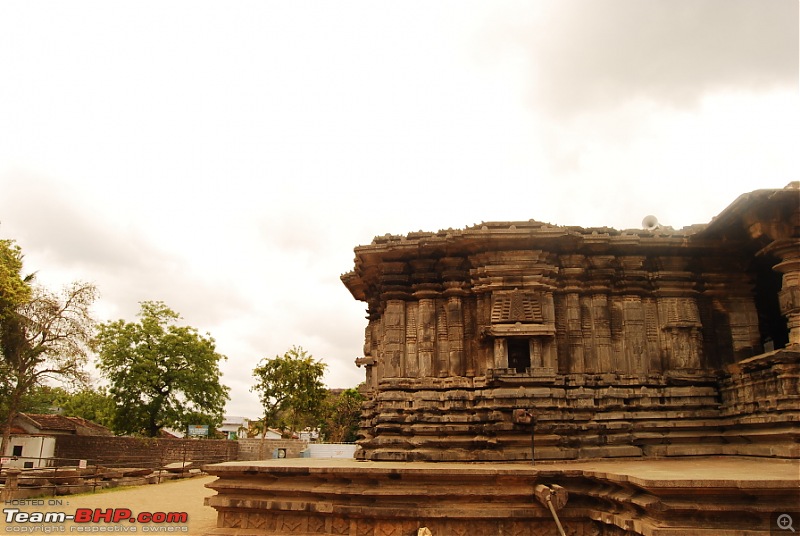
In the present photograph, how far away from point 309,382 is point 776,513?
33.0 m

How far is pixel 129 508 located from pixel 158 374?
21.7 metres

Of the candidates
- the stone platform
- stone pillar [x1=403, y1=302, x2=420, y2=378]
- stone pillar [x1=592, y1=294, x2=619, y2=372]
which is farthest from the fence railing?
stone pillar [x1=592, y1=294, x2=619, y2=372]

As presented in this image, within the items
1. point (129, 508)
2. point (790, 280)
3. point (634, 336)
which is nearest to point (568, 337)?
point (634, 336)

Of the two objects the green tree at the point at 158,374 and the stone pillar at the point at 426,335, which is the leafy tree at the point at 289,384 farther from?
the stone pillar at the point at 426,335

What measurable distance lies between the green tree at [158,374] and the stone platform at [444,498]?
2725 cm

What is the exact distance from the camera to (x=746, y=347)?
38.5 feet

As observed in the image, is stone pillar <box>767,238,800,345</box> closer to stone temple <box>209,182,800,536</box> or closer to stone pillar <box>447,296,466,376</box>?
stone temple <box>209,182,800,536</box>

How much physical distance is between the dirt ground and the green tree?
10.6 metres

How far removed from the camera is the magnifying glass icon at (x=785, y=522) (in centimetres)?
607

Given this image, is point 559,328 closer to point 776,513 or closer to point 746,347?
point 746,347

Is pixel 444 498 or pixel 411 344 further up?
pixel 411 344

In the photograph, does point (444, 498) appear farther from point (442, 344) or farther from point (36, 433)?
point (36, 433)

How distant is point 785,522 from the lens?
20.0ft

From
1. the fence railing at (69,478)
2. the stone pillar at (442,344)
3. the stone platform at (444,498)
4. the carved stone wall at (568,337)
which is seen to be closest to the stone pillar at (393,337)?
the carved stone wall at (568,337)
